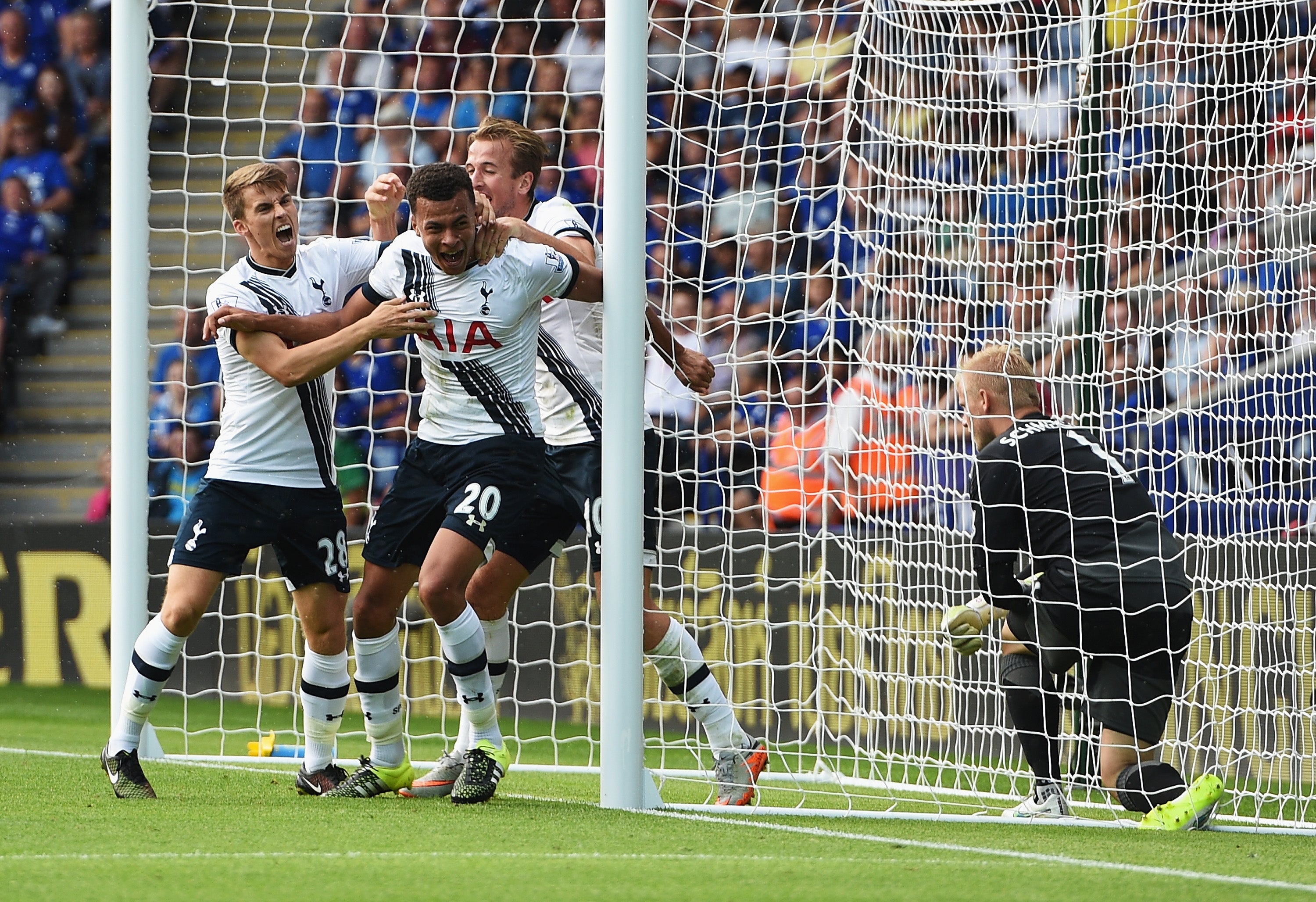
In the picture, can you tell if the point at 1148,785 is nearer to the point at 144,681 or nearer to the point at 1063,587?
the point at 1063,587

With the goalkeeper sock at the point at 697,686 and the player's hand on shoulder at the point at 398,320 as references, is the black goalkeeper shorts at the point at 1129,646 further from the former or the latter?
the player's hand on shoulder at the point at 398,320

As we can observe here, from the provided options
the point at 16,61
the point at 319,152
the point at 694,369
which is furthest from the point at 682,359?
the point at 16,61

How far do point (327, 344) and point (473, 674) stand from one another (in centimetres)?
101

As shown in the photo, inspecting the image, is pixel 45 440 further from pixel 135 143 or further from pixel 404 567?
pixel 404 567

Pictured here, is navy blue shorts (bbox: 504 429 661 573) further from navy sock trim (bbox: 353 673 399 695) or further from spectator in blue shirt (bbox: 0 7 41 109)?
spectator in blue shirt (bbox: 0 7 41 109)

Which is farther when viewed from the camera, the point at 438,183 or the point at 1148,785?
the point at 1148,785

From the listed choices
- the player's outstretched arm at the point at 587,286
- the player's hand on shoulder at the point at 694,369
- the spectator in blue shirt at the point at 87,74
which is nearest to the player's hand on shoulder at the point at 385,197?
the player's outstretched arm at the point at 587,286

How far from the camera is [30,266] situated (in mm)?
11016

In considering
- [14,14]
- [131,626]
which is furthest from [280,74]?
[131,626]

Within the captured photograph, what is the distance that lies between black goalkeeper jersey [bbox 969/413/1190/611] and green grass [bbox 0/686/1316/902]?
0.79m

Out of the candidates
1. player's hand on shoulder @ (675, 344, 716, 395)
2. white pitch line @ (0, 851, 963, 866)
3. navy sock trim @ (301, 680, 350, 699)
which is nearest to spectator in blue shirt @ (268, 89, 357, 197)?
player's hand on shoulder @ (675, 344, 716, 395)

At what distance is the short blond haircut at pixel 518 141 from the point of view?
4.84m

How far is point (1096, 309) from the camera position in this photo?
5.45 metres

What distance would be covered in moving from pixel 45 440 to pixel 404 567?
23.4ft
